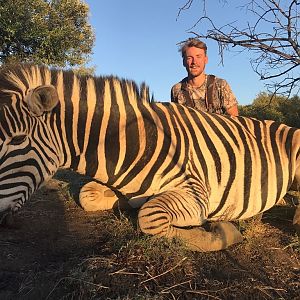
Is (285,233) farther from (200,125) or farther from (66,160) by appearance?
(66,160)

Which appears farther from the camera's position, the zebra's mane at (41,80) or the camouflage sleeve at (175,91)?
the camouflage sleeve at (175,91)

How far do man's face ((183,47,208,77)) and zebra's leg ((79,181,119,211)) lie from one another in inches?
82.0

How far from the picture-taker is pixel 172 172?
3.02 m

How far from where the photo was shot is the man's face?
4.77m

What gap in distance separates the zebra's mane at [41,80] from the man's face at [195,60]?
1765 mm

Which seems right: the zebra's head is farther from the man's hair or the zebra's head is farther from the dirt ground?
the man's hair

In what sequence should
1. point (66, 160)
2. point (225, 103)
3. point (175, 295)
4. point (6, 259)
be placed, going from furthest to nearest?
1. point (225, 103)
2. point (66, 160)
3. point (6, 259)
4. point (175, 295)

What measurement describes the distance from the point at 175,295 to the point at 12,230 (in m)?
1.93

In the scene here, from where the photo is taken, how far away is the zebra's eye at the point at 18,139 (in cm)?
252

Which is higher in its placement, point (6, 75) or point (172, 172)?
point (6, 75)

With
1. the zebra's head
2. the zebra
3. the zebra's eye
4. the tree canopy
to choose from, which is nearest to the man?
the zebra

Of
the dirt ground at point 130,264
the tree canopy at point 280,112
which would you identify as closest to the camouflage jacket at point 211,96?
the dirt ground at point 130,264

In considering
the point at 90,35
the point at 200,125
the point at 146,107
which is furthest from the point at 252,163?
the point at 90,35

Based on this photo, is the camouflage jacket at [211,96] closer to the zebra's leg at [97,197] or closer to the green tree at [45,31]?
the zebra's leg at [97,197]
